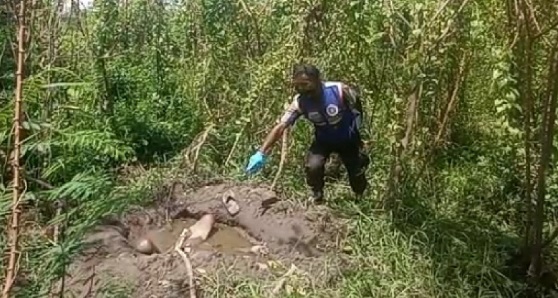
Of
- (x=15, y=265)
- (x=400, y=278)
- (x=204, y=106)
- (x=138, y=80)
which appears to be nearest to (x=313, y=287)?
(x=400, y=278)

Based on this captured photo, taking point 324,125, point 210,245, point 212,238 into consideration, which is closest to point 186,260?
point 210,245

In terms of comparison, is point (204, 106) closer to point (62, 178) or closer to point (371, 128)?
point (371, 128)

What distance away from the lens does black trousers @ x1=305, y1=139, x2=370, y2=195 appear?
5934 millimetres

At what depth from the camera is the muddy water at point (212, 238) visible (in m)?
5.67

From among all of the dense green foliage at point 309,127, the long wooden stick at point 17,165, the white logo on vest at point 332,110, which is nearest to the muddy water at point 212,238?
the dense green foliage at point 309,127

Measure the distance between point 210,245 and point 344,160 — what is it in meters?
1.07

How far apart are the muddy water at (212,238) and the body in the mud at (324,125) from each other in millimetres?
472

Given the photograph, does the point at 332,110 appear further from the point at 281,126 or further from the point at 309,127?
the point at 309,127

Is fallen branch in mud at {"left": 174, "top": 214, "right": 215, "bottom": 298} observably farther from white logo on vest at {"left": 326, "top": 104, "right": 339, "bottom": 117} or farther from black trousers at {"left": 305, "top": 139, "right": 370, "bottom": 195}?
white logo on vest at {"left": 326, "top": 104, "right": 339, "bottom": 117}

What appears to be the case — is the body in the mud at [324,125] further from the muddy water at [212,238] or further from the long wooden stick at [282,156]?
the muddy water at [212,238]

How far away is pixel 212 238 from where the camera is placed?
580 centimetres

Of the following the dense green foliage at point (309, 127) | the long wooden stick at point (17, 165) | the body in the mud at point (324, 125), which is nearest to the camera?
the long wooden stick at point (17, 165)

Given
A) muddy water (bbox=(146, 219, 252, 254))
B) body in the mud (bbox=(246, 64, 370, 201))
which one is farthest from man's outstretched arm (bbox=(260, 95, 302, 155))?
muddy water (bbox=(146, 219, 252, 254))

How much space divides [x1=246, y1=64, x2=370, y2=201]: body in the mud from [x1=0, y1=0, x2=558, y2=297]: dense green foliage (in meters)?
0.23
